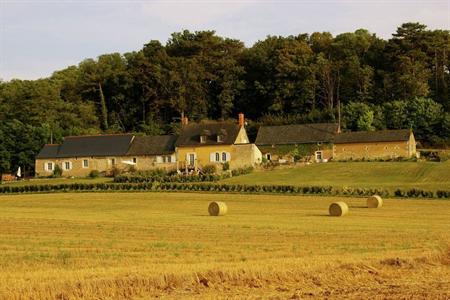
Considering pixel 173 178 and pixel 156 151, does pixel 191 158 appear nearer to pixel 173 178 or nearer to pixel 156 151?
pixel 156 151

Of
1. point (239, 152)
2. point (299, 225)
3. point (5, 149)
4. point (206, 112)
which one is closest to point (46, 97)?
point (5, 149)

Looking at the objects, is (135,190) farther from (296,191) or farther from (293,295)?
(293,295)

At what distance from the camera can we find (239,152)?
227 feet

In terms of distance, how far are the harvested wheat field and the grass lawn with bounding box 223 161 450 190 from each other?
2069 centimetres

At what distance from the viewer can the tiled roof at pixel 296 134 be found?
72.7 m

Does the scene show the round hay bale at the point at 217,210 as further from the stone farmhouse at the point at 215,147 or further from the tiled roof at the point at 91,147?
the tiled roof at the point at 91,147

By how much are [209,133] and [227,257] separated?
54.4m

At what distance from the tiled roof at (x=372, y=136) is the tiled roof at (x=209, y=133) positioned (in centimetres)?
1073

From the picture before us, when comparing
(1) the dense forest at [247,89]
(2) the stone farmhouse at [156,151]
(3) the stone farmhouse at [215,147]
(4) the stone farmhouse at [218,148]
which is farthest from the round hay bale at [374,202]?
(1) the dense forest at [247,89]

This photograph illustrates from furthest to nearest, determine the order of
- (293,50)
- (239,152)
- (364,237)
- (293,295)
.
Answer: (293,50) → (239,152) → (364,237) → (293,295)

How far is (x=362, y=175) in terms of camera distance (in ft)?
189

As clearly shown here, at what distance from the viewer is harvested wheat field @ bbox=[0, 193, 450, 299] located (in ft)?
44.5

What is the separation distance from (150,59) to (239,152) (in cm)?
2859

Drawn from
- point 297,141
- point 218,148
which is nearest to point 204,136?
point 218,148
